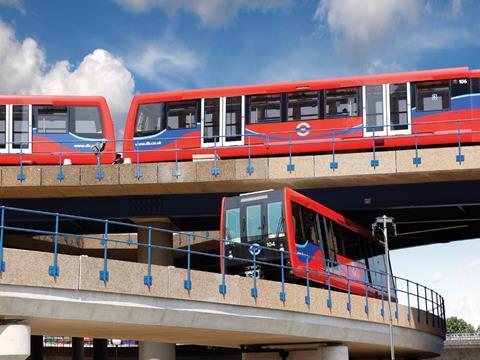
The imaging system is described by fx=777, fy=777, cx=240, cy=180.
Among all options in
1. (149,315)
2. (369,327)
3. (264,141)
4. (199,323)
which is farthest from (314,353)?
(264,141)

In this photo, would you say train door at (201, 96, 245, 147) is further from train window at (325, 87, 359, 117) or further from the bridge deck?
the bridge deck

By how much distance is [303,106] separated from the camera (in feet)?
94.3

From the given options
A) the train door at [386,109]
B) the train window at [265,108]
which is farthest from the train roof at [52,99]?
the train door at [386,109]

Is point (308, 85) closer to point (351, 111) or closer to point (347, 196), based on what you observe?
point (351, 111)

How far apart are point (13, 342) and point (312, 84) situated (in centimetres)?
1803

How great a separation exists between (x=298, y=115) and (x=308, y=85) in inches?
45.7

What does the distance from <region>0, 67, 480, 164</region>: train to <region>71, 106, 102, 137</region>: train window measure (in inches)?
1.5

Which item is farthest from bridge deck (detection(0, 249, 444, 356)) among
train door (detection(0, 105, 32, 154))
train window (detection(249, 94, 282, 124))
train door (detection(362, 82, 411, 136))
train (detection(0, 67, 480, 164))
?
train door (detection(0, 105, 32, 154))

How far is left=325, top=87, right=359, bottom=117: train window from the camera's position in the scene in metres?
28.2

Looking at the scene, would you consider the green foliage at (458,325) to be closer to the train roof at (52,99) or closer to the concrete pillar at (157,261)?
the concrete pillar at (157,261)

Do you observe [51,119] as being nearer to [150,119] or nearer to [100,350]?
[150,119]

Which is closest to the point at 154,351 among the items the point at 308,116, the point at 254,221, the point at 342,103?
the point at 254,221

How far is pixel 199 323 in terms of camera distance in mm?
16266

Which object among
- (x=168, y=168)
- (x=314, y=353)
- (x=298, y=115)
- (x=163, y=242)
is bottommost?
(x=314, y=353)
